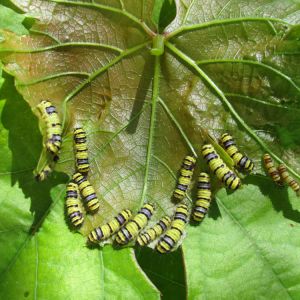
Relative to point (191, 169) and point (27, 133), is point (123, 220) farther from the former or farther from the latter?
point (27, 133)

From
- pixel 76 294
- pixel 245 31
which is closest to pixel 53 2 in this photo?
pixel 245 31

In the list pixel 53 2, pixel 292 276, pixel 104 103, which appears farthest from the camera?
pixel 292 276

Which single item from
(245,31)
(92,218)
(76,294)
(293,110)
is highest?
(245,31)

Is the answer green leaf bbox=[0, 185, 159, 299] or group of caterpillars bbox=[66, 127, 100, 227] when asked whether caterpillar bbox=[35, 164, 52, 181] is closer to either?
group of caterpillars bbox=[66, 127, 100, 227]

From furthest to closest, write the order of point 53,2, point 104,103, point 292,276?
1. point 292,276
2. point 104,103
3. point 53,2

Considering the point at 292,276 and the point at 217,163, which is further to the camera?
the point at 292,276

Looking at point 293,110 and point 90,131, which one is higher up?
point 293,110

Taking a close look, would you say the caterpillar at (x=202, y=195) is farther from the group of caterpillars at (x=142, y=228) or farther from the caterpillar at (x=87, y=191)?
the caterpillar at (x=87, y=191)

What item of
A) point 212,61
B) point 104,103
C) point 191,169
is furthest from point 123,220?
point 212,61
